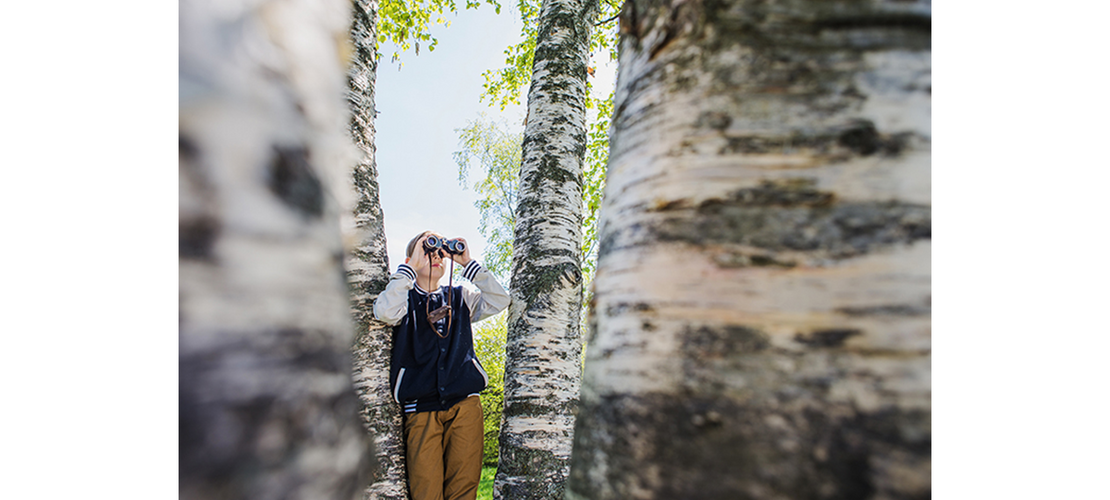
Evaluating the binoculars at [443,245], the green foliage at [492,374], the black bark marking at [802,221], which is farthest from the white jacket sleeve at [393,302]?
the green foliage at [492,374]

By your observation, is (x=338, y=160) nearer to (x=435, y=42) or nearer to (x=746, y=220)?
(x=746, y=220)

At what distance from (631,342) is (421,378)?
2219mm

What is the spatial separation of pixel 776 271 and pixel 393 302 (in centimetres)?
196

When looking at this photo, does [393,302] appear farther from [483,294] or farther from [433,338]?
[483,294]

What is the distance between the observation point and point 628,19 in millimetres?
711

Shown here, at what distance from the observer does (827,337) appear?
48 cm

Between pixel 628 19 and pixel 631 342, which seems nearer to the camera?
pixel 631 342

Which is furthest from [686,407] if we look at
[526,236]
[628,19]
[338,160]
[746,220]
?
[526,236]

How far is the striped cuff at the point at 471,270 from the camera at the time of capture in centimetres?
307

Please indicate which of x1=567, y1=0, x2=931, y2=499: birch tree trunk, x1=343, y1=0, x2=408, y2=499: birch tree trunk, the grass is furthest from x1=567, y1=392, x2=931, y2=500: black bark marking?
the grass

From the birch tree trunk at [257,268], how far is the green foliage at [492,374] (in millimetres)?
8625

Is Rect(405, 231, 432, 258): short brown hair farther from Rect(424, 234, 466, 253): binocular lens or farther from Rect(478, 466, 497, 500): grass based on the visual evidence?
Rect(478, 466, 497, 500): grass

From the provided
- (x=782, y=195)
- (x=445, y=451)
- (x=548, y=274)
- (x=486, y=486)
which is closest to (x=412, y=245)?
(x=548, y=274)

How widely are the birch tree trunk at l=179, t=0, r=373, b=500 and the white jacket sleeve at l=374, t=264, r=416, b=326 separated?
1.89 metres
